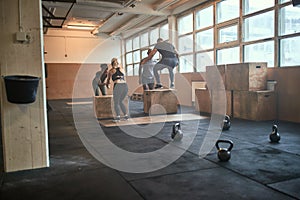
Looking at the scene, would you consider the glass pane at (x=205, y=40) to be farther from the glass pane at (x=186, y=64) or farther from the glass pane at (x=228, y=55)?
the glass pane at (x=186, y=64)

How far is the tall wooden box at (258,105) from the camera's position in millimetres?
6297

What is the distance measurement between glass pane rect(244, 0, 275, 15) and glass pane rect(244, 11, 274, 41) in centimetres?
18

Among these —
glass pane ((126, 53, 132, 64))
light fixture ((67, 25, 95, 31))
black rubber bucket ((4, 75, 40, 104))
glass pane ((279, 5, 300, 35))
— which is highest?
light fixture ((67, 25, 95, 31))

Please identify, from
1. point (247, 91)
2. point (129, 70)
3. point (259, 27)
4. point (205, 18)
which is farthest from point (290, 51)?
point (129, 70)

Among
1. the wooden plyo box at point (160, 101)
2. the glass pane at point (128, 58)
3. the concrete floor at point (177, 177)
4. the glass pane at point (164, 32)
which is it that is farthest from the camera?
the glass pane at point (128, 58)

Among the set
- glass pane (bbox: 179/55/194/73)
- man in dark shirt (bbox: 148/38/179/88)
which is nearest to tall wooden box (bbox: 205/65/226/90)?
man in dark shirt (bbox: 148/38/179/88)

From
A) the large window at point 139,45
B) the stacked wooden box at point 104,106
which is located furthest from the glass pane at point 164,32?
the stacked wooden box at point 104,106

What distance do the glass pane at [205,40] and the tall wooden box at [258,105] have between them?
2.94 meters

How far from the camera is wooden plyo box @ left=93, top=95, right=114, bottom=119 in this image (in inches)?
283

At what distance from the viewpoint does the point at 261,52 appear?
23.3ft

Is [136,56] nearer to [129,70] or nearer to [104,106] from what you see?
[129,70]

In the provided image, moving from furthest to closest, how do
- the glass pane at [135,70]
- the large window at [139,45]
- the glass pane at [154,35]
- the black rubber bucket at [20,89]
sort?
the glass pane at [135,70]
the glass pane at [154,35]
the large window at [139,45]
the black rubber bucket at [20,89]

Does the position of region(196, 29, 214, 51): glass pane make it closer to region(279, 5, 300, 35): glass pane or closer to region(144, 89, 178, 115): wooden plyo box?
region(144, 89, 178, 115): wooden plyo box

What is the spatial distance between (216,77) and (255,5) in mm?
2121
